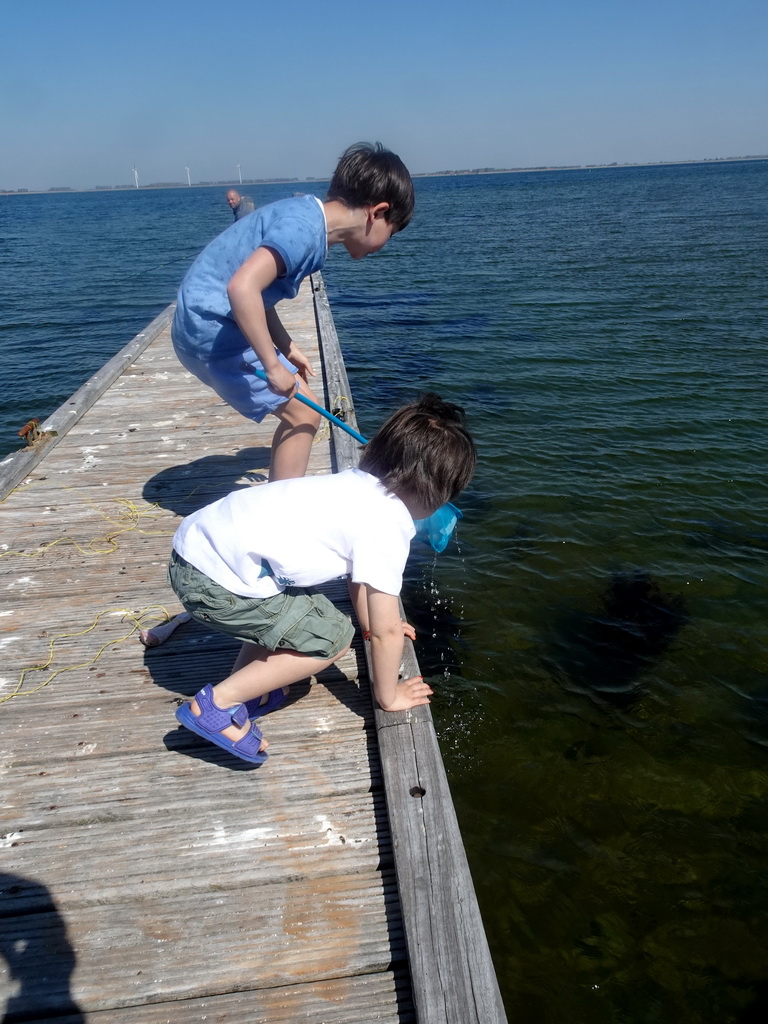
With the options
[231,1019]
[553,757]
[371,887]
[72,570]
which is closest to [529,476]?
[553,757]

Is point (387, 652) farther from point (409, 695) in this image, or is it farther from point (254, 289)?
point (254, 289)

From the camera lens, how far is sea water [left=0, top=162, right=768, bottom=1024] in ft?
9.77

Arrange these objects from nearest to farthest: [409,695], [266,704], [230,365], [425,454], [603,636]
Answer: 1. [425,454]
2. [409,695]
3. [266,704]
4. [230,365]
5. [603,636]

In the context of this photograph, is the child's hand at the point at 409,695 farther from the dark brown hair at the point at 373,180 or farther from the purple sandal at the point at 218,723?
the dark brown hair at the point at 373,180

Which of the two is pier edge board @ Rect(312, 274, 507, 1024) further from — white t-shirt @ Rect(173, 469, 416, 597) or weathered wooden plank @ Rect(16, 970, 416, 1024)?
white t-shirt @ Rect(173, 469, 416, 597)

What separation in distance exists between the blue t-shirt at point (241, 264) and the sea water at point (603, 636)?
Answer: 2.42 meters

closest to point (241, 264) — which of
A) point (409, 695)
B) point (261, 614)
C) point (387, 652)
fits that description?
point (261, 614)

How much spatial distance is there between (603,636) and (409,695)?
2.56 metres

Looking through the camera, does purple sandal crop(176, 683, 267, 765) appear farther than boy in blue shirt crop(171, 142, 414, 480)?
No

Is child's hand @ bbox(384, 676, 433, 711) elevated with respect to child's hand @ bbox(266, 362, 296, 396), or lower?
lower

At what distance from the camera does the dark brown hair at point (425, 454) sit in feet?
7.75

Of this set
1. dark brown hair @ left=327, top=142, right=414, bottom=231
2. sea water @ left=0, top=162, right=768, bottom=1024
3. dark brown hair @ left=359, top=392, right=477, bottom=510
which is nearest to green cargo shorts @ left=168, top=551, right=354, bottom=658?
dark brown hair @ left=359, top=392, right=477, bottom=510

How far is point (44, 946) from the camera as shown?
6.43ft

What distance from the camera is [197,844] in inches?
88.5
